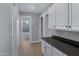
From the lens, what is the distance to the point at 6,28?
3.37m

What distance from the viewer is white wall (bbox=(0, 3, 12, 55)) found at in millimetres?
3326

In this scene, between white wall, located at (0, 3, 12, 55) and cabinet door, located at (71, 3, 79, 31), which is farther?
white wall, located at (0, 3, 12, 55)

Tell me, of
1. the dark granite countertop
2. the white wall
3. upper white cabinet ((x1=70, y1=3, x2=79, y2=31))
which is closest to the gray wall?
the white wall

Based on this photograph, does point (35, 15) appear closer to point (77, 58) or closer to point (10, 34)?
point (10, 34)

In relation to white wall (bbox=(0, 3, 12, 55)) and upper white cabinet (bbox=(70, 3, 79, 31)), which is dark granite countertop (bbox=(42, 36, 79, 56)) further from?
white wall (bbox=(0, 3, 12, 55))

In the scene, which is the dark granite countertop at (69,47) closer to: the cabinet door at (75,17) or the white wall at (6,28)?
the cabinet door at (75,17)

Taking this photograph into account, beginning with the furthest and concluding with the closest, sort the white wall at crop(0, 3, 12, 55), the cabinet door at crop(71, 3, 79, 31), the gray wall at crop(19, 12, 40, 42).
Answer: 1. the gray wall at crop(19, 12, 40, 42)
2. the white wall at crop(0, 3, 12, 55)
3. the cabinet door at crop(71, 3, 79, 31)

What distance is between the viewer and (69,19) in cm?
257

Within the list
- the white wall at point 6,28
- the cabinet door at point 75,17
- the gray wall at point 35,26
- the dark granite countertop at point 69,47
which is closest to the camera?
the dark granite countertop at point 69,47

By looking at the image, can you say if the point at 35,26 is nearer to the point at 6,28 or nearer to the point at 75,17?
the point at 6,28

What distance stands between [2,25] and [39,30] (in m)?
5.82

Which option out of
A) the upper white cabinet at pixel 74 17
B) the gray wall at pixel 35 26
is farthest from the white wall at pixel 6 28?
the gray wall at pixel 35 26

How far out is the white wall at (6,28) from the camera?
3326 mm

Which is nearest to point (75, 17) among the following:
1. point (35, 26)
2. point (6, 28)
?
point (6, 28)
